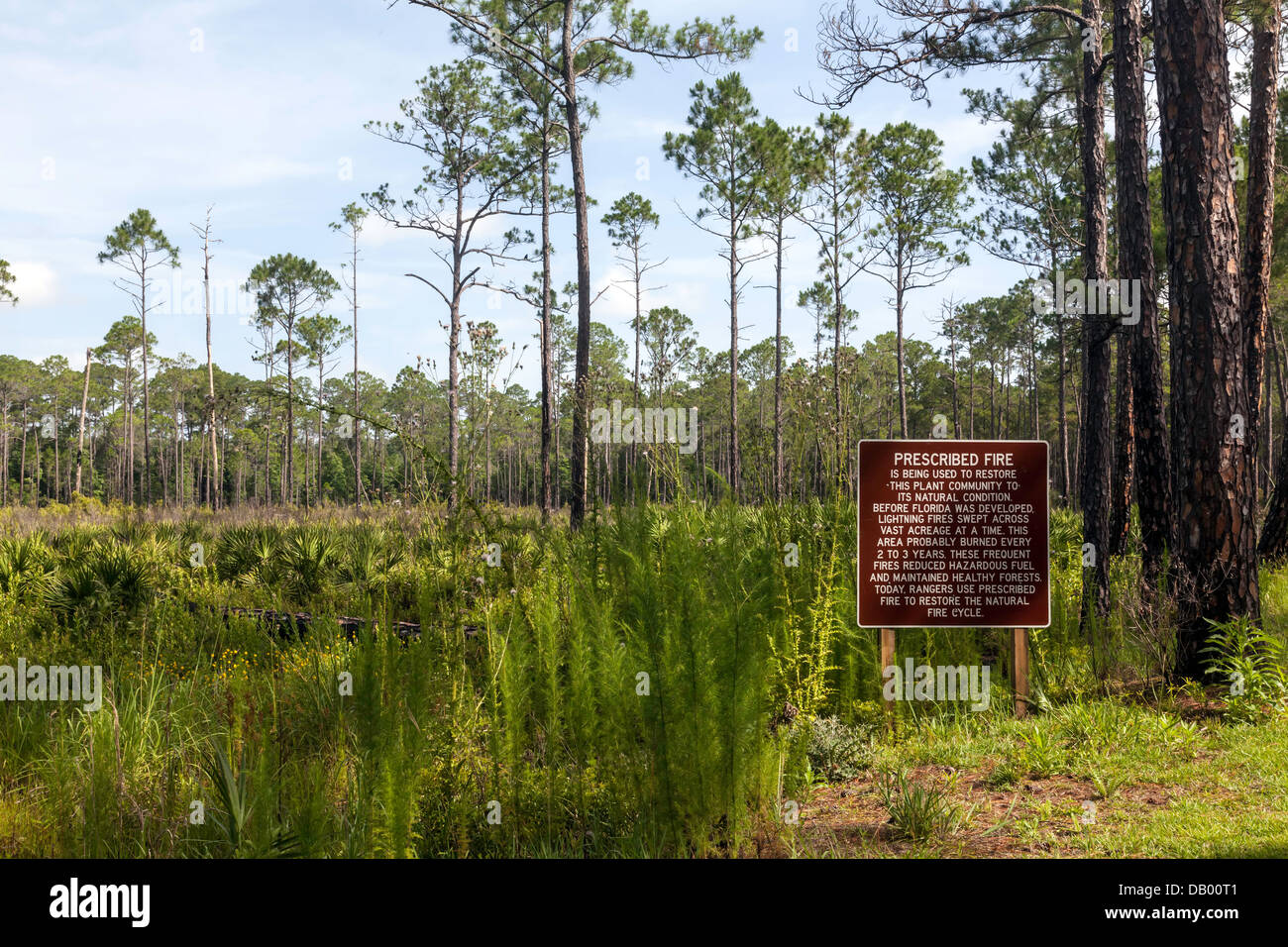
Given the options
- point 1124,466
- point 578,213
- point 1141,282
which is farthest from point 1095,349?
point 578,213

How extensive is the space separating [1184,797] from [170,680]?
6.59m

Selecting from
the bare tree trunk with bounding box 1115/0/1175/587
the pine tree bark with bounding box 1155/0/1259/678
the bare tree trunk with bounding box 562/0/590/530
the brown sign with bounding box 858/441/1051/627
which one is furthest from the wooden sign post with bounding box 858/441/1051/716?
the bare tree trunk with bounding box 562/0/590/530

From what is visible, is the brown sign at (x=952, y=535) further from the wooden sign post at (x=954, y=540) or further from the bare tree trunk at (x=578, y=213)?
the bare tree trunk at (x=578, y=213)

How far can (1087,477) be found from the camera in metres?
Answer: 8.33

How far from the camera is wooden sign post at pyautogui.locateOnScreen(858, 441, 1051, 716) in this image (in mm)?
5484

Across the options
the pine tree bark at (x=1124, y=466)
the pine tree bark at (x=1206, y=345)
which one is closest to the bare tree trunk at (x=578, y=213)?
the pine tree bark at (x=1124, y=466)

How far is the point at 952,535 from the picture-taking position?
18.4ft

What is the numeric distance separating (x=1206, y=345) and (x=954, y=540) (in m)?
2.23

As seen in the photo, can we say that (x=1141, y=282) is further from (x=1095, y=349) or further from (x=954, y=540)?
→ (x=954, y=540)

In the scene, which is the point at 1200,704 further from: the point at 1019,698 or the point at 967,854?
the point at 967,854

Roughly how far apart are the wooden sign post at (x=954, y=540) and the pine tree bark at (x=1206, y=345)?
104 centimetres

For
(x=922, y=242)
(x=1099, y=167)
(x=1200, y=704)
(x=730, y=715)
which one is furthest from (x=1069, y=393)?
(x=730, y=715)

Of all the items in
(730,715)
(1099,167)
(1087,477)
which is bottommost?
(730,715)

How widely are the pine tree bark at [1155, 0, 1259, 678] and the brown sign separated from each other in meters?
1.03
